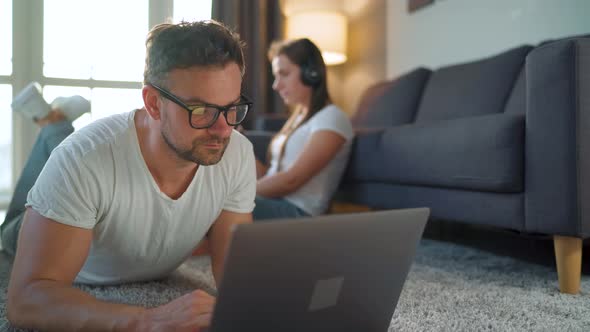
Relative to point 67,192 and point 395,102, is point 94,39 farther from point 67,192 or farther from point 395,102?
point 67,192

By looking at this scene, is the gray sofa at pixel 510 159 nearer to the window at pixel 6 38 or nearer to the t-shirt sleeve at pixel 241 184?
the t-shirt sleeve at pixel 241 184

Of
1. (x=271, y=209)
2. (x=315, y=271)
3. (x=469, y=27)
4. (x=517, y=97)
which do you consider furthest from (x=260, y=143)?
(x=315, y=271)

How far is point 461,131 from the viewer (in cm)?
146

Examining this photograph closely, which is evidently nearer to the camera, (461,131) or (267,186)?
(461,131)

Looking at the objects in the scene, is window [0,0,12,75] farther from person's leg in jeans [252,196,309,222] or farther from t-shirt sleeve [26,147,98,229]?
t-shirt sleeve [26,147,98,229]

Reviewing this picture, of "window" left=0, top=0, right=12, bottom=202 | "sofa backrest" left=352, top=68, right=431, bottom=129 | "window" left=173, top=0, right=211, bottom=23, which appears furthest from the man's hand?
"window" left=0, top=0, right=12, bottom=202

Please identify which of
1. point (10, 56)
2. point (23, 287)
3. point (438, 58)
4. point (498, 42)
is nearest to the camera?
point (23, 287)

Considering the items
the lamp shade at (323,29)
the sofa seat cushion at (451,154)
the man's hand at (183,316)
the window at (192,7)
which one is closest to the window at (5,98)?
the window at (192,7)

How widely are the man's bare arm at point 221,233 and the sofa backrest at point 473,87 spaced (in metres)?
1.39

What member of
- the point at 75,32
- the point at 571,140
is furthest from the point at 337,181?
the point at 75,32

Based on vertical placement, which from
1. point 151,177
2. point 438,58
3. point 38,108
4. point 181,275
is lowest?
point 181,275

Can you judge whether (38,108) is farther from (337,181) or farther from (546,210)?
(546,210)

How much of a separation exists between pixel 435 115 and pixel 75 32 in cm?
259

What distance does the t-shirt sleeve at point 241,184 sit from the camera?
102 cm
